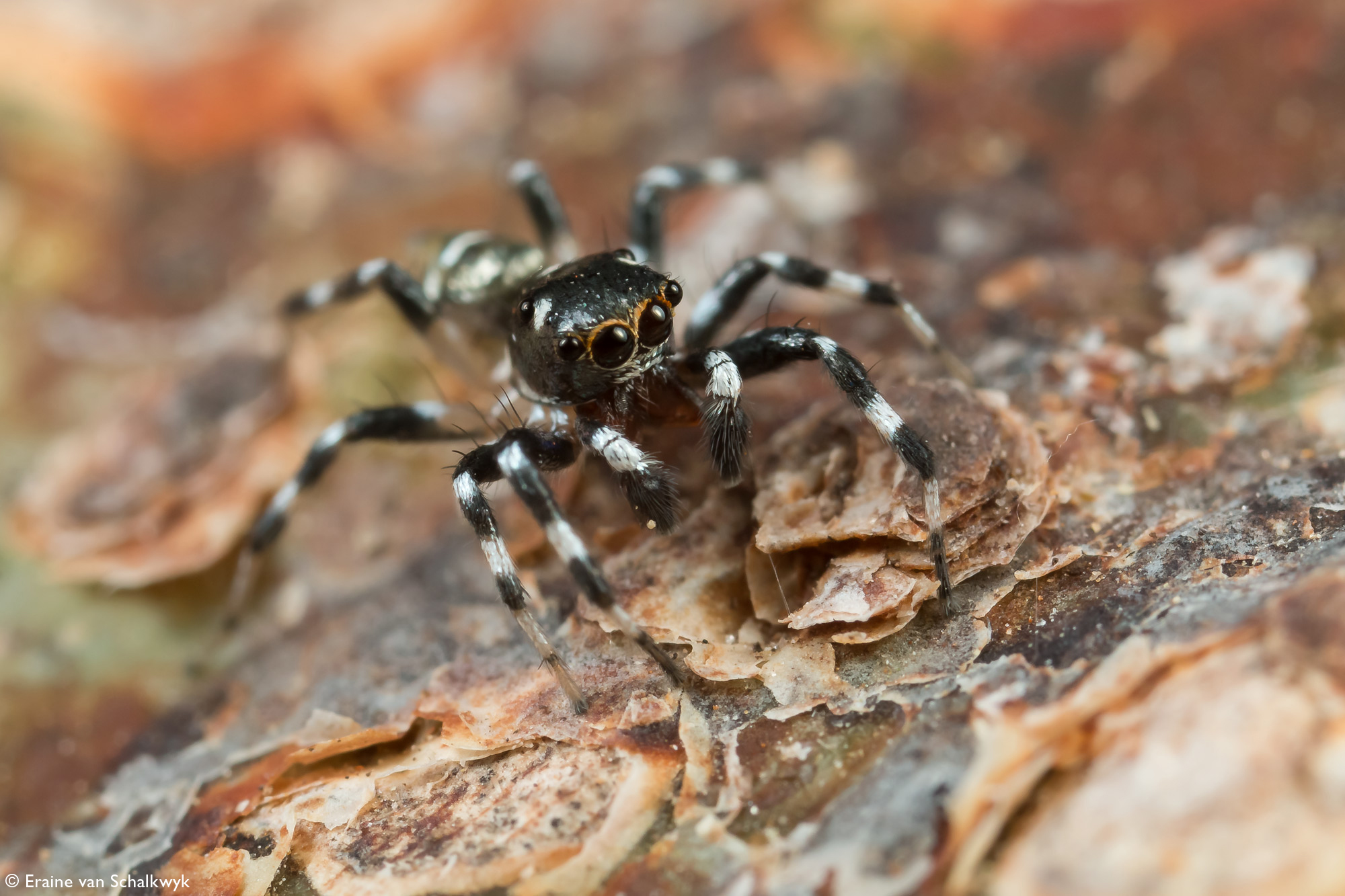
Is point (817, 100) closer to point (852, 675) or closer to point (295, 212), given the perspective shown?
point (295, 212)

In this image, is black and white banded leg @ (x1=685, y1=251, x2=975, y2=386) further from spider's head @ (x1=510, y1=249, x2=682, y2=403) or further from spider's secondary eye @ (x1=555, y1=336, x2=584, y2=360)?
spider's secondary eye @ (x1=555, y1=336, x2=584, y2=360)

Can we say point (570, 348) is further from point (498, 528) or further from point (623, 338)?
point (498, 528)

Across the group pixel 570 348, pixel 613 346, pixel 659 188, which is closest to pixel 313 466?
pixel 570 348

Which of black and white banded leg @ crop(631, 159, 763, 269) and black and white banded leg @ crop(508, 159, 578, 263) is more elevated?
black and white banded leg @ crop(508, 159, 578, 263)

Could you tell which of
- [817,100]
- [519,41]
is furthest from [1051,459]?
[519,41]

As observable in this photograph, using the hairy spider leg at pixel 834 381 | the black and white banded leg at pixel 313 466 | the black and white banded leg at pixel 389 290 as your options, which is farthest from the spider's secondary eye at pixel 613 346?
the black and white banded leg at pixel 389 290

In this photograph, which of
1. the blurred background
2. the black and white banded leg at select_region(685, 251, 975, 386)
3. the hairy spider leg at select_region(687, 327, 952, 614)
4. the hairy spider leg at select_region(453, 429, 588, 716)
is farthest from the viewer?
the blurred background

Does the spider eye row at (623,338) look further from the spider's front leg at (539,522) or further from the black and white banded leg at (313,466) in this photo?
the black and white banded leg at (313,466)

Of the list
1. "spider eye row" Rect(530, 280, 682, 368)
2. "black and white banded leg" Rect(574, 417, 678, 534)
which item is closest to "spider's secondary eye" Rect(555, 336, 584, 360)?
"spider eye row" Rect(530, 280, 682, 368)
